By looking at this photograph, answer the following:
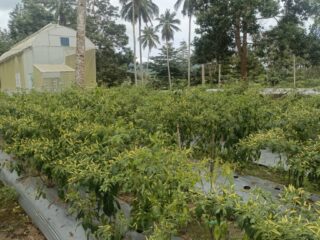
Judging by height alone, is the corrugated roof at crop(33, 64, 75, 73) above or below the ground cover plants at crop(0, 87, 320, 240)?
above

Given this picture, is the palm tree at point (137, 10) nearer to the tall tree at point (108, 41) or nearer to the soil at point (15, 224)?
the tall tree at point (108, 41)

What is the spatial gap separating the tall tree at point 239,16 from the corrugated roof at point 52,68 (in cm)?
880

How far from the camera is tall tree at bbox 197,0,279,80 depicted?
52.3ft

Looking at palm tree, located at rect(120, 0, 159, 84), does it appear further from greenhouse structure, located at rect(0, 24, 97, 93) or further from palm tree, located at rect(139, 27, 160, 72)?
greenhouse structure, located at rect(0, 24, 97, 93)

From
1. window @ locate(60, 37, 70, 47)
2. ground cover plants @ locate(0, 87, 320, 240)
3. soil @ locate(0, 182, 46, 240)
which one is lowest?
soil @ locate(0, 182, 46, 240)

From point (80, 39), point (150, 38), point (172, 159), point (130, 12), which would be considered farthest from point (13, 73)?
point (172, 159)

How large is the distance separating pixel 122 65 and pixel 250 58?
12.6 meters

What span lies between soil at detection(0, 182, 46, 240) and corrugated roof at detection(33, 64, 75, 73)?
17.1 m

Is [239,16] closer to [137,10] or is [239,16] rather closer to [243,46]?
[243,46]

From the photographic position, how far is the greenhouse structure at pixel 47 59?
1991cm

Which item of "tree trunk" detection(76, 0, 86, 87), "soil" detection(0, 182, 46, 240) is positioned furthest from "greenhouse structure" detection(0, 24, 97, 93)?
"soil" detection(0, 182, 46, 240)

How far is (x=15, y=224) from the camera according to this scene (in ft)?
10.3

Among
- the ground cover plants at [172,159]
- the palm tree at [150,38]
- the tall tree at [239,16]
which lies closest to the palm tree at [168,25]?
the palm tree at [150,38]

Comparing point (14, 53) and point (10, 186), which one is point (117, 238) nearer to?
point (10, 186)
